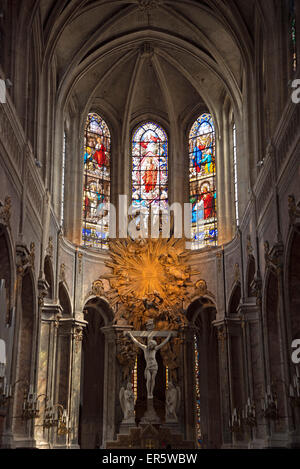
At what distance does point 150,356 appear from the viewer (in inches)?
1006

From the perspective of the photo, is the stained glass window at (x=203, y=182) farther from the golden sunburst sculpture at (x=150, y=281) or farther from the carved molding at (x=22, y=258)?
the carved molding at (x=22, y=258)

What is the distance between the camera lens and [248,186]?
2325 cm

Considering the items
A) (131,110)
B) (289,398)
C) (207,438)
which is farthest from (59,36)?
(207,438)

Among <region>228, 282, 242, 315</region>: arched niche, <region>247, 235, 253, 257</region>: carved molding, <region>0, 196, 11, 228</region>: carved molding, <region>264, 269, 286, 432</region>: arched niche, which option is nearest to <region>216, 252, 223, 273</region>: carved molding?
<region>228, 282, 242, 315</region>: arched niche

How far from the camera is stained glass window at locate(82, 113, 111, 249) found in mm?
28297

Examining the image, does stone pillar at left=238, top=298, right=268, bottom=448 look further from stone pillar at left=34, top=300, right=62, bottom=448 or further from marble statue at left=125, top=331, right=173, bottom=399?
stone pillar at left=34, top=300, right=62, bottom=448

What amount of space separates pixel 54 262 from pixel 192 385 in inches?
276

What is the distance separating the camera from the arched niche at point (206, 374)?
27.6 meters

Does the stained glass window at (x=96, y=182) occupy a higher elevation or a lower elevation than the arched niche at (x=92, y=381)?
higher

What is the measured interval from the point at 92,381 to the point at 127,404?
423 cm

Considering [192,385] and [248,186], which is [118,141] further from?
[192,385]

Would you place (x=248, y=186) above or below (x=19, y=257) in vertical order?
above
